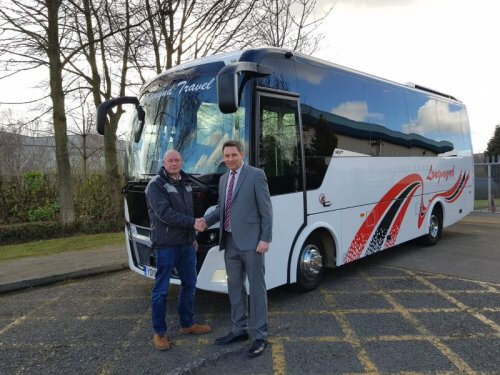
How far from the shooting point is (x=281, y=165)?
511 cm

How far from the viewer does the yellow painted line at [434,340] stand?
12.0ft

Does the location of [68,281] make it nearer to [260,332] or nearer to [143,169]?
[143,169]

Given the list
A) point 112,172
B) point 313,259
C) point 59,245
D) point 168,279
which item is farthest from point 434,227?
point 112,172

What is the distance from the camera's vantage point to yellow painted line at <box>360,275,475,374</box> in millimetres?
3652

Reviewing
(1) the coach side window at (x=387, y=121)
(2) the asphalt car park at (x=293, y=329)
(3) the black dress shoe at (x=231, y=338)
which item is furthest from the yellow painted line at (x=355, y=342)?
(1) the coach side window at (x=387, y=121)

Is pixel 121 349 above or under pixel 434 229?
under

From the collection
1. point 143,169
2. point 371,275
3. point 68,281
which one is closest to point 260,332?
point 143,169

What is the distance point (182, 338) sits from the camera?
14.4 feet

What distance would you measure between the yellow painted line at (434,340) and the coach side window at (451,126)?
16.3ft

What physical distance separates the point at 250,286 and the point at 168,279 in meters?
0.79

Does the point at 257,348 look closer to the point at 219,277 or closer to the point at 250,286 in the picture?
the point at 250,286

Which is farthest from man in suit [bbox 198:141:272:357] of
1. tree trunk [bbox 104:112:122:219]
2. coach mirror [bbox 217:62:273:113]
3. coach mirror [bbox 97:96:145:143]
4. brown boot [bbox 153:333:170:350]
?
tree trunk [bbox 104:112:122:219]

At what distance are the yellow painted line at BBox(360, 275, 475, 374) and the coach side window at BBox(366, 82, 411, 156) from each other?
2.54 m

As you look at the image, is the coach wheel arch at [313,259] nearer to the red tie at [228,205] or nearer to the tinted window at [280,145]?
the tinted window at [280,145]
